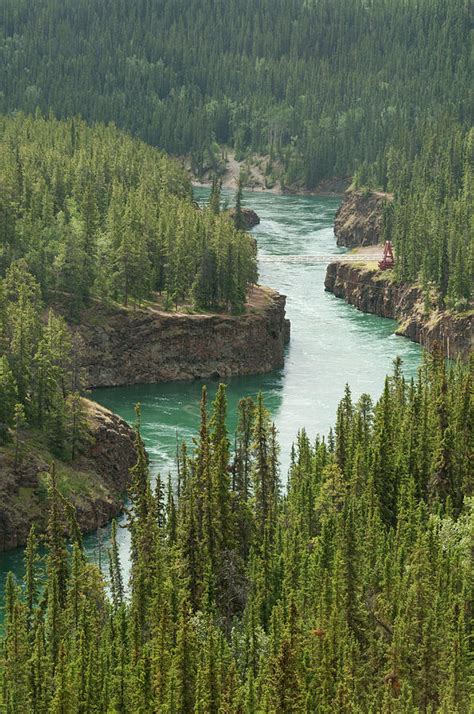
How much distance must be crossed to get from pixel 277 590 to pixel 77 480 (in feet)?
123

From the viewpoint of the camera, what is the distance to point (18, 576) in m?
130

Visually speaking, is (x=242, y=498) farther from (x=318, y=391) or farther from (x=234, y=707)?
(x=318, y=391)

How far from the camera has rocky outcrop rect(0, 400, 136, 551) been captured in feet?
455

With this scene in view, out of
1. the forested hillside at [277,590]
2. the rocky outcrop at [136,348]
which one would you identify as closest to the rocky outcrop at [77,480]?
the forested hillside at [277,590]


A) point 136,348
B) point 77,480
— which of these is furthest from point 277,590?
point 136,348

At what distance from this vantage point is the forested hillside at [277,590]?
9106 cm

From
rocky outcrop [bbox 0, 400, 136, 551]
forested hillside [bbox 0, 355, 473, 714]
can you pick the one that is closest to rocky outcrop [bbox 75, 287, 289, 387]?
rocky outcrop [bbox 0, 400, 136, 551]

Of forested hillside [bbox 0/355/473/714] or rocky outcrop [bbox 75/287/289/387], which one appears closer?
forested hillside [bbox 0/355/473/714]

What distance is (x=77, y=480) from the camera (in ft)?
479

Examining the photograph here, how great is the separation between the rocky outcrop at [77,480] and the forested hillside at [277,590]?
200 inches

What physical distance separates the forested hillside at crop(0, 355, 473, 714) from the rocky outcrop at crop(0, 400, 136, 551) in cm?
509

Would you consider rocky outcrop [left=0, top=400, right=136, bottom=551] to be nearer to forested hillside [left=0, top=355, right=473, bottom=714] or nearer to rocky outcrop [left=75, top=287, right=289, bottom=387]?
forested hillside [left=0, top=355, right=473, bottom=714]

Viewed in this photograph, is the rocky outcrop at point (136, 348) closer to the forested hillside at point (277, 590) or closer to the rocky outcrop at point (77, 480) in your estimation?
the rocky outcrop at point (77, 480)

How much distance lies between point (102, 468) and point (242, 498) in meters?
25.2
